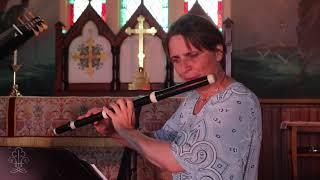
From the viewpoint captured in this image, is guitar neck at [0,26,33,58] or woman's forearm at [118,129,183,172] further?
guitar neck at [0,26,33,58]

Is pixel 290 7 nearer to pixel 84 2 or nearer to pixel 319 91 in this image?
pixel 319 91

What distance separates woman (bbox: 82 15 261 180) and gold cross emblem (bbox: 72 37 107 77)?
467 centimetres

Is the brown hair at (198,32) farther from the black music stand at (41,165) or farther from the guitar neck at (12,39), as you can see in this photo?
the guitar neck at (12,39)

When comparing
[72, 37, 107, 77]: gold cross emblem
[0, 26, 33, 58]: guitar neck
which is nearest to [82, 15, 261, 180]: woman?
[0, 26, 33, 58]: guitar neck

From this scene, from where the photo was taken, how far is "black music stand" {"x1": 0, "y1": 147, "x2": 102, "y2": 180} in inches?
60.9

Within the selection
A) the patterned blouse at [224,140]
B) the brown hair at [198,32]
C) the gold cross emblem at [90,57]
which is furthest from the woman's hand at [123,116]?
the gold cross emblem at [90,57]

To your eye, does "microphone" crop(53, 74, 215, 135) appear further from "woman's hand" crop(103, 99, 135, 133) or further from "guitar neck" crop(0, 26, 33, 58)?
"guitar neck" crop(0, 26, 33, 58)

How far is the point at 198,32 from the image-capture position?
5.21 feet

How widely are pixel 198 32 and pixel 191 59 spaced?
96 millimetres

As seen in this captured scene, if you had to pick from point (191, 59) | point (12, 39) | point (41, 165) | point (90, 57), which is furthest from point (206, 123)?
point (90, 57)

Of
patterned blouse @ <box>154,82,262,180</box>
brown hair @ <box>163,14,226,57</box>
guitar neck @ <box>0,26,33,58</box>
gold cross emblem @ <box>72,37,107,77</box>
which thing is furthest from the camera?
gold cross emblem @ <box>72,37,107,77</box>

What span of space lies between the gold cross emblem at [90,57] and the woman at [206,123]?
15.3 feet

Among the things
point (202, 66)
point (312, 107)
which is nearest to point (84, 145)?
Result: point (202, 66)

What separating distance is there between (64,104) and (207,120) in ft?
8.02
